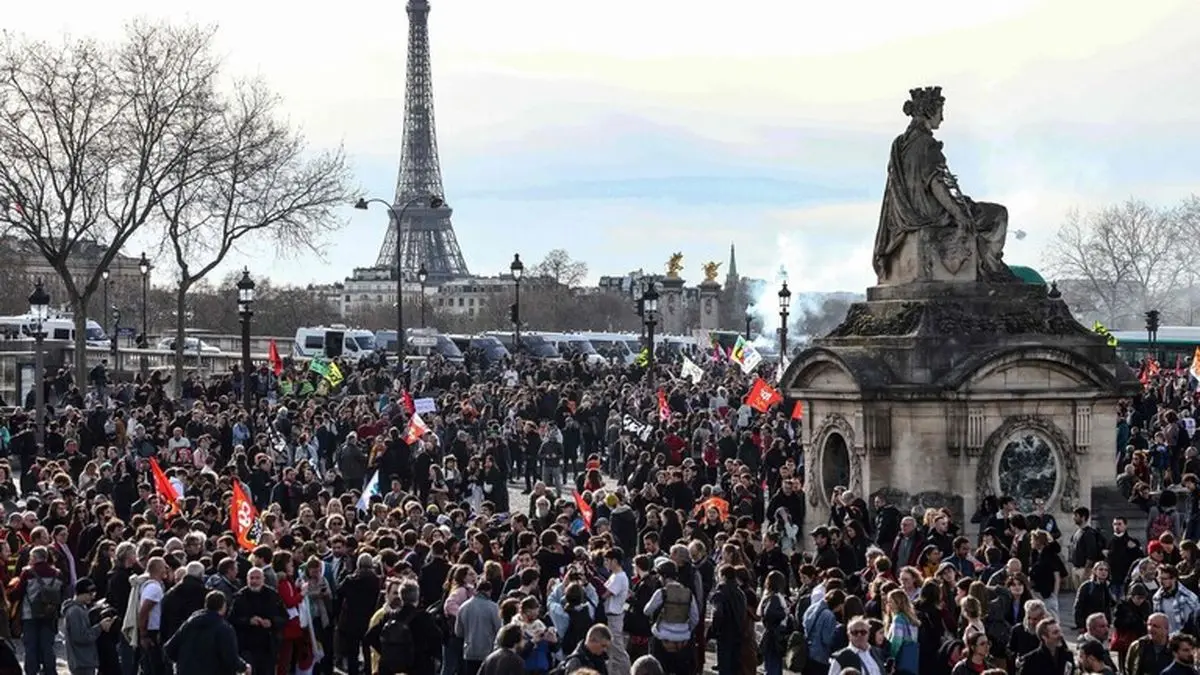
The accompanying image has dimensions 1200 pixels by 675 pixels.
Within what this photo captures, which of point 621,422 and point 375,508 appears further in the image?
point 621,422

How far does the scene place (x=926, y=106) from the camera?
82.0 feet

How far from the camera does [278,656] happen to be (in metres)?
15.7

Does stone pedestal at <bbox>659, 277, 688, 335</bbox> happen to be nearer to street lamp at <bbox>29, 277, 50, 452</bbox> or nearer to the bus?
the bus

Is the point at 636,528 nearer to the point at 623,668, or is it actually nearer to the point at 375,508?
the point at 375,508

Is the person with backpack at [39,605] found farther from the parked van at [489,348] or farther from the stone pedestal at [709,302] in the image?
the stone pedestal at [709,302]

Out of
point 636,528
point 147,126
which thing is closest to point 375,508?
point 636,528

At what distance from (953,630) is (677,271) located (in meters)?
79.0

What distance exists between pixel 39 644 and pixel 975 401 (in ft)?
37.4

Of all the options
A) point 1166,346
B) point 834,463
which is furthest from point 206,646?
point 1166,346

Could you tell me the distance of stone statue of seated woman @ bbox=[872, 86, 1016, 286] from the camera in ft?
80.0

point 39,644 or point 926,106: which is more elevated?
point 926,106

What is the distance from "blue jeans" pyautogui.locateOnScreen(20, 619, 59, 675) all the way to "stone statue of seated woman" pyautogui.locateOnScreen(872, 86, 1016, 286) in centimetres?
1208

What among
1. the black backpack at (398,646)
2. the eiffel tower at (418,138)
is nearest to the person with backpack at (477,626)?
the black backpack at (398,646)

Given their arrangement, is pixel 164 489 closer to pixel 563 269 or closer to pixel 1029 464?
pixel 1029 464
